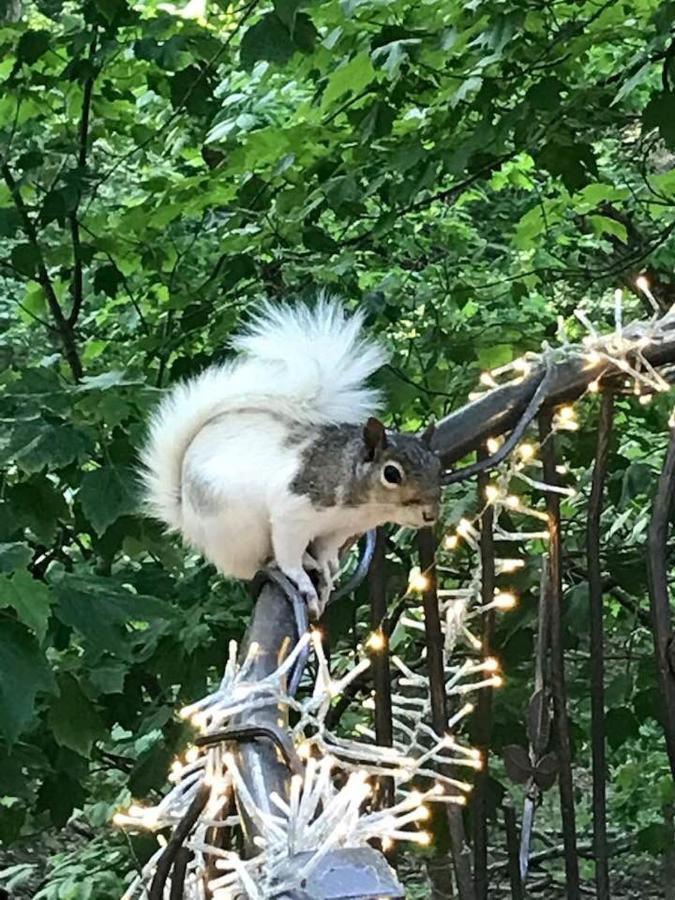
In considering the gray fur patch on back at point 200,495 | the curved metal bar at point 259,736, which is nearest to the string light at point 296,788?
the curved metal bar at point 259,736

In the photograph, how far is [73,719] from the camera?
1369 mm

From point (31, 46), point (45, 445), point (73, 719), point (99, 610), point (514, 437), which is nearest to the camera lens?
point (514, 437)

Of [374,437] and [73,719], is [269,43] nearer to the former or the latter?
[374,437]

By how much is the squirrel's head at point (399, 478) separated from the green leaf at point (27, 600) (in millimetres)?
275

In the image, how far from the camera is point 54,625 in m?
1.40

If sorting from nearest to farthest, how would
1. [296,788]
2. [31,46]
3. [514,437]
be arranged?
[296,788]
[514,437]
[31,46]

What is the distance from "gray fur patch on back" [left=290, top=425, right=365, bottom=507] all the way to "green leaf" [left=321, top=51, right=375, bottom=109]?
0.66 metres

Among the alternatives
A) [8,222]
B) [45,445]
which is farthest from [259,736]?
[8,222]

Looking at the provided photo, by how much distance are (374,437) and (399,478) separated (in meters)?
0.05

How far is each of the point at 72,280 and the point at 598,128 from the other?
80 centimetres

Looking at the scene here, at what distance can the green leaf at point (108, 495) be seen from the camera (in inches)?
51.9

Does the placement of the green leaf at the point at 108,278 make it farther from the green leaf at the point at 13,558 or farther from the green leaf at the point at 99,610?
the green leaf at the point at 13,558

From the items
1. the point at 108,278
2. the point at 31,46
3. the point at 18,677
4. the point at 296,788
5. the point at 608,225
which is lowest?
the point at 296,788

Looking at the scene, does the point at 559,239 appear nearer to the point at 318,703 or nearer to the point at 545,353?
the point at 545,353
